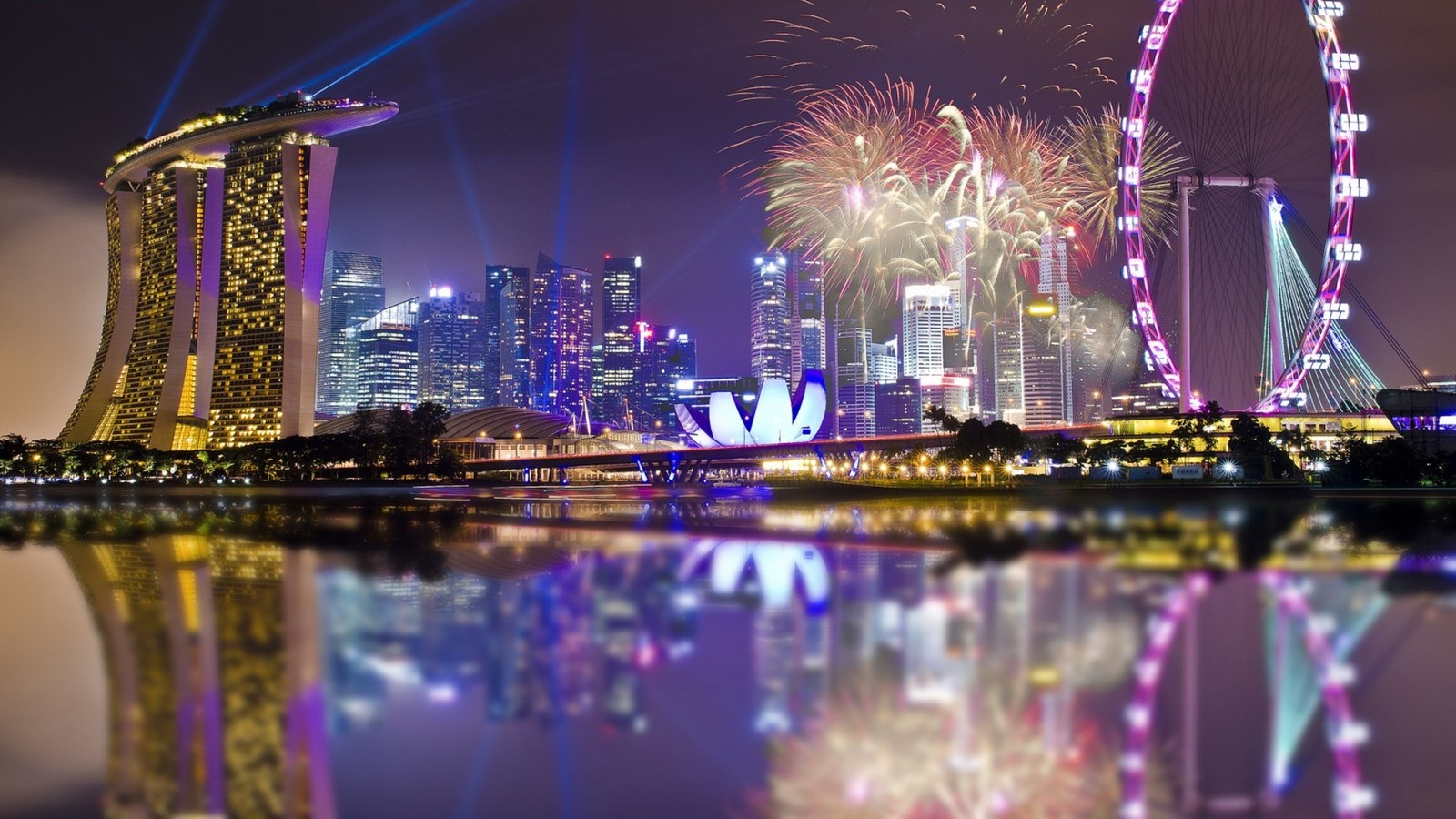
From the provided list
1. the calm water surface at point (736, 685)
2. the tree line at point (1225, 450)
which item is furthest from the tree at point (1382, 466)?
the calm water surface at point (736, 685)

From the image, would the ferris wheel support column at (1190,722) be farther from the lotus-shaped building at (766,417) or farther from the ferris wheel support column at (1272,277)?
the lotus-shaped building at (766,417)

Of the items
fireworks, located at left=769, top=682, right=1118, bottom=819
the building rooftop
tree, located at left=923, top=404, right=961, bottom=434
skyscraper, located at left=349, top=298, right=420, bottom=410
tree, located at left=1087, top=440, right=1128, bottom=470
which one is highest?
the building rooftop

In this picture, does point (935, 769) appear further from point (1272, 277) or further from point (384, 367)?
point (384, 367)

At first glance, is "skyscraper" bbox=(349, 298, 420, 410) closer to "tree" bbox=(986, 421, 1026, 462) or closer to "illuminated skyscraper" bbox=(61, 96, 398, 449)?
"illuminated skyscraper" bbox=(61, 96, 398, 449)

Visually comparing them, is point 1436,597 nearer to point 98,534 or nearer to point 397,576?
point 397,576

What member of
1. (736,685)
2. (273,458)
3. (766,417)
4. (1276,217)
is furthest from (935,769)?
(766,417)

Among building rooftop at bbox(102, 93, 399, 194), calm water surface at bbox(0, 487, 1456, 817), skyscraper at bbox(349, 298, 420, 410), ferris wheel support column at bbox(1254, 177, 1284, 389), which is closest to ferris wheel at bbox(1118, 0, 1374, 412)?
ferris wheel support column at bbox(1254, 177, 1284, 389)
